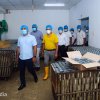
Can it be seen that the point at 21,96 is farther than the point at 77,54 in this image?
Answer: Yes

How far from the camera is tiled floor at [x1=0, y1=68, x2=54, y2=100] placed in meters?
3.45

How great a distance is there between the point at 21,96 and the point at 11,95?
0.68 feet

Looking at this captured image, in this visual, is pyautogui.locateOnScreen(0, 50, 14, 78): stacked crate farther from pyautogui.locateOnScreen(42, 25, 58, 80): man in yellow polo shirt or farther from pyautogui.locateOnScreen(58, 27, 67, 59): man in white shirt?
Result: pyautogui.locateOnScreen(58, 27, 67, 59): man in white shirt

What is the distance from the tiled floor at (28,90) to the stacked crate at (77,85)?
2.80ft

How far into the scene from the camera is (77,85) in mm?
2625

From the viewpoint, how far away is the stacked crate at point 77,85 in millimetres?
2570

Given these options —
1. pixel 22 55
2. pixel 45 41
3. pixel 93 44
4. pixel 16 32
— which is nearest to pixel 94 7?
pixel 93 44

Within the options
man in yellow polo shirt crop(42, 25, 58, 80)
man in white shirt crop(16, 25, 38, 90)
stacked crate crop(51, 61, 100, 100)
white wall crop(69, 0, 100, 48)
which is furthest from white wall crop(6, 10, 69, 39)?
stacked crate crop(51, 61, 100, 100)

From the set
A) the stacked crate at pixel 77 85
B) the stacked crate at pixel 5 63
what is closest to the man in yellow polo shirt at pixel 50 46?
the stacked crate at pixel 5 63

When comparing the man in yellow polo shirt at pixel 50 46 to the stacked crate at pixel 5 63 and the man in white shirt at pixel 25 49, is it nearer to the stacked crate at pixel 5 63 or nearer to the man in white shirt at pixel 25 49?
the man in white shirt at pixel 25 49

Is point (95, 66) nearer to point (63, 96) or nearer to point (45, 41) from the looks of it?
point (63, 96)

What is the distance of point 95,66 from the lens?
259cm

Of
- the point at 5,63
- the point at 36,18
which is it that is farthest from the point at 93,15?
the point at 36,18

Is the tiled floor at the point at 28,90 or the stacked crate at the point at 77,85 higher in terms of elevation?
the stacked crate at the point at 77,85
